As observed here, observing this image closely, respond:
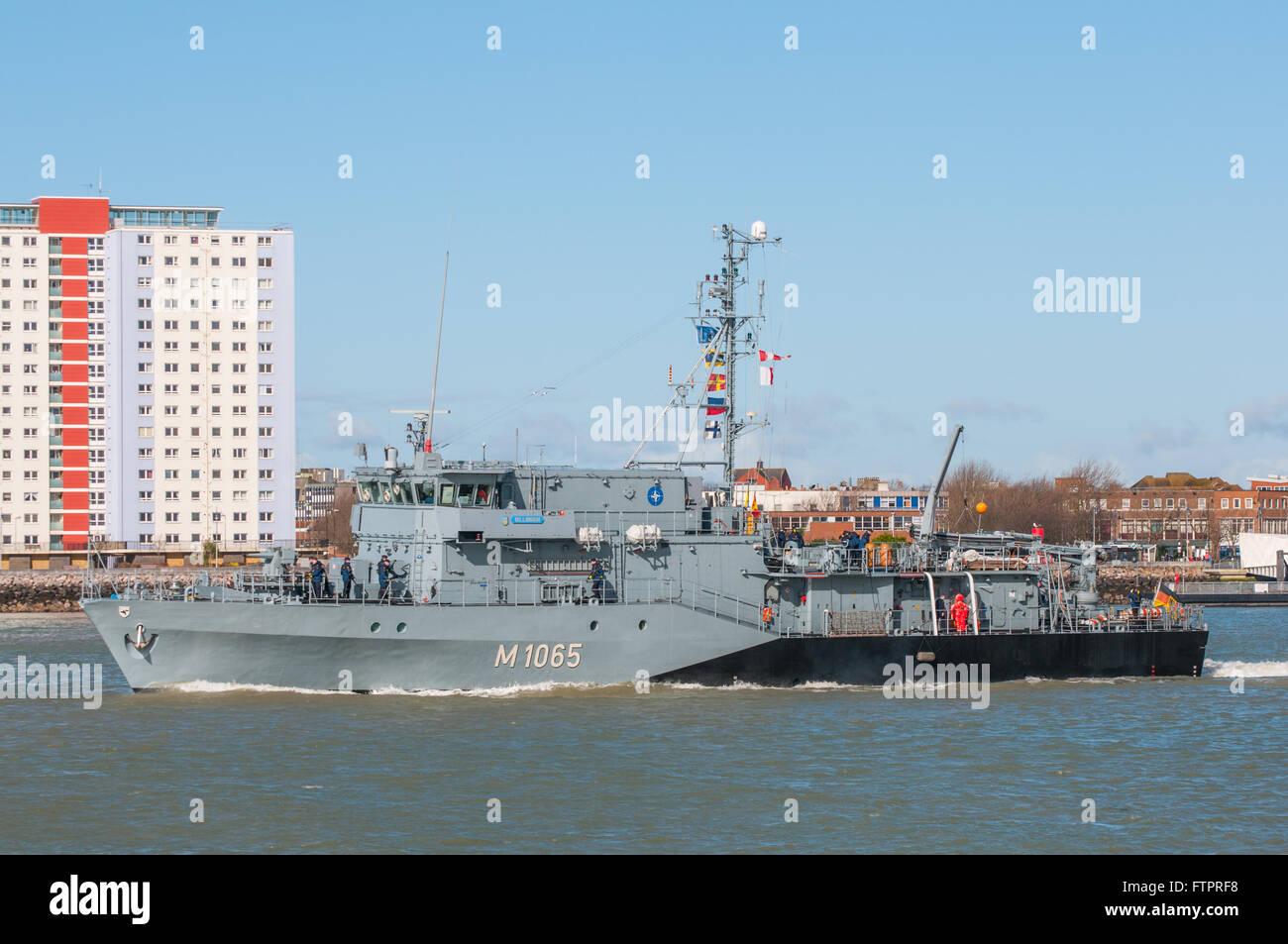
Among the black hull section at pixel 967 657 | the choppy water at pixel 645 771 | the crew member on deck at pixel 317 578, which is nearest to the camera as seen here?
the choppy water at pixel 645 771

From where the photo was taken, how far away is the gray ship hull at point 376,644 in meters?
26.9

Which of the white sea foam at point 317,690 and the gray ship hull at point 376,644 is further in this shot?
the white sea foam at point 317,690

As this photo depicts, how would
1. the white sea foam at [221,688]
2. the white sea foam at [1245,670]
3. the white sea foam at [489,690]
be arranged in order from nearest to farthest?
1. the white sea foam at [221,688]
2. the white sea foam at [489,690]
3. the white sea foam at [1245,670]

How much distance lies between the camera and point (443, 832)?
Answer: 18.5 m

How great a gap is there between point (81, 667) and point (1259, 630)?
133 ft

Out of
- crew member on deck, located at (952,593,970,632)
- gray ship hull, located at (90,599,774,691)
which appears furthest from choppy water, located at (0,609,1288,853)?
crew member on deck, located at (952,593,970,632)

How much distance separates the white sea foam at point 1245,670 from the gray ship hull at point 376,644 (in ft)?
48.5

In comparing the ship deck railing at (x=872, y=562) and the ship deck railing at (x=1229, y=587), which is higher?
the ship deck railing at (x=872, y=562)

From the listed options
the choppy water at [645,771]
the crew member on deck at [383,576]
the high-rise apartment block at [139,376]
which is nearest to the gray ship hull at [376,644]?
A: the choppy water at [645,771]

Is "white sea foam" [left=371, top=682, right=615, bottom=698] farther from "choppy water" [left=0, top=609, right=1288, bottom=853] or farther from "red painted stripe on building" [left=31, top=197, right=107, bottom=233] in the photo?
"red painted stripe on building" [left=31, top=197, right=107, bottom=233]

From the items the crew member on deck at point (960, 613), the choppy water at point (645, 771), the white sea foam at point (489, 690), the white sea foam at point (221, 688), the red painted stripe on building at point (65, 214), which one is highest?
the red painted stripe on building at point (65, 214)
